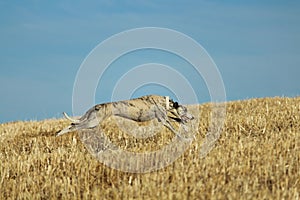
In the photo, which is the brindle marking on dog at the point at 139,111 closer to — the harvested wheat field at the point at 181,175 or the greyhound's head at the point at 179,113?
the greyhound's head at the point at 179,113

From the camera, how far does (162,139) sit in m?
10.7

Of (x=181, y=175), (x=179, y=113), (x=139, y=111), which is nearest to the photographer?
(x=181, y=175)

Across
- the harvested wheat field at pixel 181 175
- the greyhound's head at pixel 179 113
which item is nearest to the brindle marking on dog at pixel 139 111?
the greyhound's head at pixel 179 113

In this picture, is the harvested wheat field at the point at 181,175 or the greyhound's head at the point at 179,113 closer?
the harvested wheat field at the point at 181,175

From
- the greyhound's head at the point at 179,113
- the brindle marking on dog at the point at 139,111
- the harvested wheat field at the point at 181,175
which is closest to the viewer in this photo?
the harvested wheat field at the point at 181,175

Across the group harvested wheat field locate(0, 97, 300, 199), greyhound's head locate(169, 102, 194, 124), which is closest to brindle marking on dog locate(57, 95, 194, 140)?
greyhound's head locate(169, 102, 194, 124)

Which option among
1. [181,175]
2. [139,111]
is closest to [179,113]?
[139,111]

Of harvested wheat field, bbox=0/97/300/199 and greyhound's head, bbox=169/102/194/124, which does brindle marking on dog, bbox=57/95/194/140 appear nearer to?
greyhound's head, bbox=169/102/194/124

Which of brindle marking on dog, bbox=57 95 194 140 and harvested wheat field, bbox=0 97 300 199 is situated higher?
brindle marking on dog, bbox=57 95 194 140

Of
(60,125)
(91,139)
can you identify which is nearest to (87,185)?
(91,139)

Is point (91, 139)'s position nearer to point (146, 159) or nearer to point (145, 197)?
point (146, 159)

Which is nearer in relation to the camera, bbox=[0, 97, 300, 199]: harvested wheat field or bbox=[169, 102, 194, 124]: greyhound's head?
bbox=[0, 97, 300, 199]: harvested wheat field

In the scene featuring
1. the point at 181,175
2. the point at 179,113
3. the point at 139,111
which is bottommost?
the point at 181,175

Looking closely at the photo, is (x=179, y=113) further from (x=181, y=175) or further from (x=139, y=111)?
(x=181, y=175)
